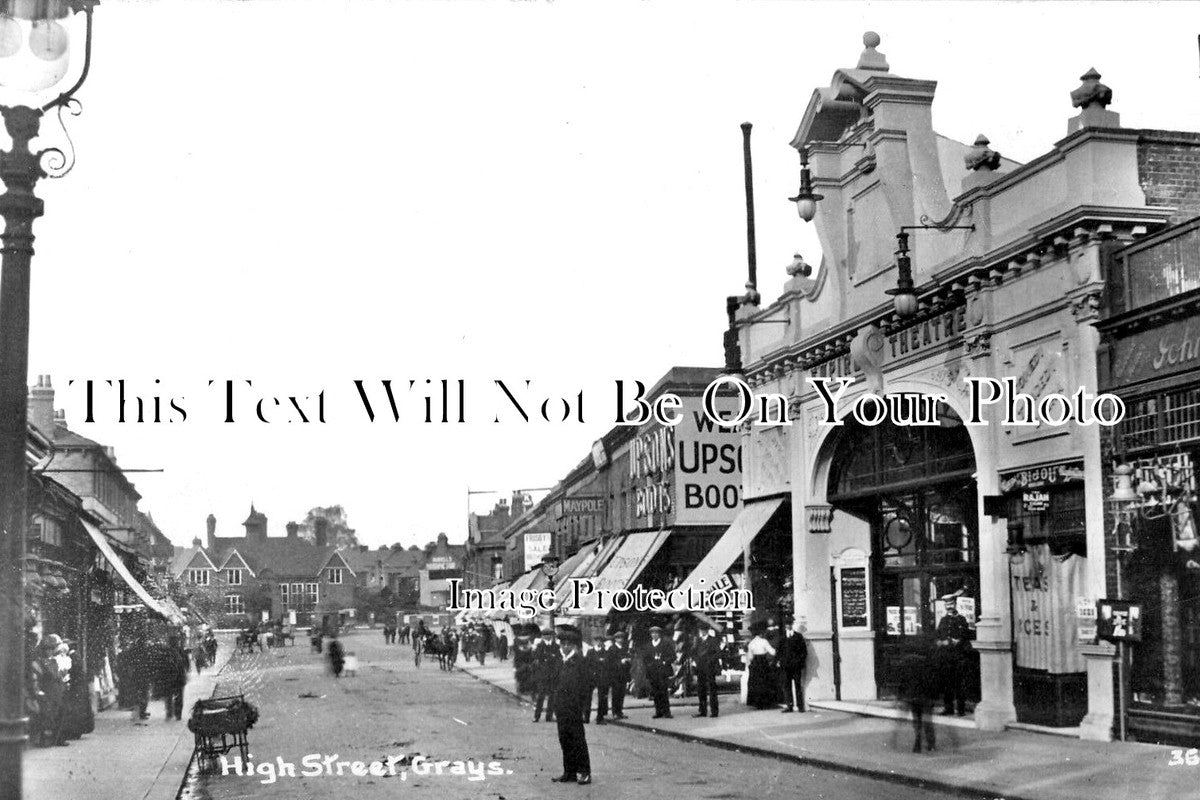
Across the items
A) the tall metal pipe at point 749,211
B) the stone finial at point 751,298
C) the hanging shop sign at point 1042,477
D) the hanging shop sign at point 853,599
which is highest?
the tall metal pipe at point 749,211

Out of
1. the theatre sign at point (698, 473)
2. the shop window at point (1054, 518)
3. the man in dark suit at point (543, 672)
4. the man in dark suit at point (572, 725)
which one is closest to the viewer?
the man in dark suit at point (572, 725)

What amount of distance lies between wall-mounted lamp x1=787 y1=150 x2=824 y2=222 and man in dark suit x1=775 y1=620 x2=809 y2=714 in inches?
299

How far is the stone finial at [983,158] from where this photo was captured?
1939 cm

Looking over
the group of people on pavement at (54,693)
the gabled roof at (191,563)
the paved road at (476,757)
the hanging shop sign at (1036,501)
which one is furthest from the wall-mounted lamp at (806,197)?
the gabled roof at (191,563)

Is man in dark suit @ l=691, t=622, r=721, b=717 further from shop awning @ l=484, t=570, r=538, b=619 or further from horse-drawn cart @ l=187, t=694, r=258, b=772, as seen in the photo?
shop awning @ l=484, t=570, r=538, b=619

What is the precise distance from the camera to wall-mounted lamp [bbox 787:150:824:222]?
22.6 m

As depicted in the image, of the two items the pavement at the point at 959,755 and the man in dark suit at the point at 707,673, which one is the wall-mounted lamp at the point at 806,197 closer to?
the man in dark suit at the point at 707,673

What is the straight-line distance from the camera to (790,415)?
25.6 meters

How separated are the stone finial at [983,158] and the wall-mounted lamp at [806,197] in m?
3.51

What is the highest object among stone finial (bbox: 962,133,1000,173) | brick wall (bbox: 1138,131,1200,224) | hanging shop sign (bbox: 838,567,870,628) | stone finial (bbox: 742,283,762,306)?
stone finial (bbox: 962,133,1000,173)

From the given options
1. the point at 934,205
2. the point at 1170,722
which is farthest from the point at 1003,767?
the point at 934,205

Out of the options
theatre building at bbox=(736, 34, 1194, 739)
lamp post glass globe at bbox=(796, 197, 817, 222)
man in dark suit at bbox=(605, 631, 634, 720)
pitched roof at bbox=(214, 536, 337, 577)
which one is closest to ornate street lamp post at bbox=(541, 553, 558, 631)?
pitched roof at bbox=(214, 536, 337, 577)

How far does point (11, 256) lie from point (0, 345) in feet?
1.72

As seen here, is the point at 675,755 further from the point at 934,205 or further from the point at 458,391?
the point at 934,205
